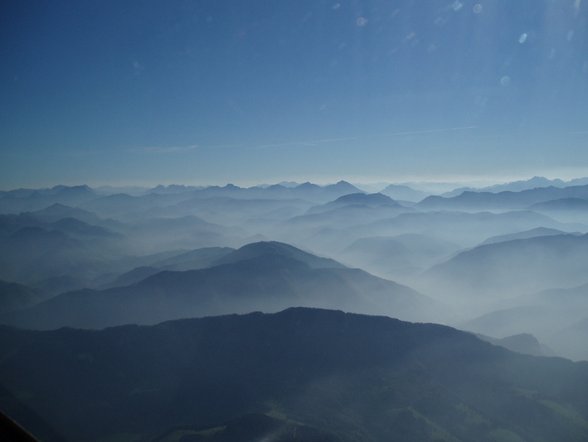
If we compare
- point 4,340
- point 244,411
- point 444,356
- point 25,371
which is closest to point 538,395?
point 444,356

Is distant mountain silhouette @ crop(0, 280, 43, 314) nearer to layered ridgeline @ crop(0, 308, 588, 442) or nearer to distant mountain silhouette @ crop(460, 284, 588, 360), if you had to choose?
layered ridgeline @ crop(0, 308, 588, 442)

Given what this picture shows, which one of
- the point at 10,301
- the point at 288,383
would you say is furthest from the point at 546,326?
the point at 10,301

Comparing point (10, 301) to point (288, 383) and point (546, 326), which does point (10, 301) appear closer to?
point (288, 383)

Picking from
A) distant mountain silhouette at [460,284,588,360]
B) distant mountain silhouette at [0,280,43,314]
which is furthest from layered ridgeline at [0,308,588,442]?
distant mountain silhouette at [0,280,43,314]

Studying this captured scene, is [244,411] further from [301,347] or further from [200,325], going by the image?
[200,325]

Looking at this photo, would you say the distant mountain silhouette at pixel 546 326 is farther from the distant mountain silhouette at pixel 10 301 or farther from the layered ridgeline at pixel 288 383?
the distant mountain silhouette at pixel 10 301

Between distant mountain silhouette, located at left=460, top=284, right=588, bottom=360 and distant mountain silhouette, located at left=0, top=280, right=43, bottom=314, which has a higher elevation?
distant mountain silhouette, located at left=0, top=280, right=43, bottom=314

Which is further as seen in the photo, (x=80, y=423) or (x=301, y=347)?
(x=301, y=347)

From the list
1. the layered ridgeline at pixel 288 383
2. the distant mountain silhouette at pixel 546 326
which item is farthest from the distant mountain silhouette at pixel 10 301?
the distant mountain silhouette at pixel 546 326

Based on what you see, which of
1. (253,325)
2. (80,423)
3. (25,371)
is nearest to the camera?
(80,423)
